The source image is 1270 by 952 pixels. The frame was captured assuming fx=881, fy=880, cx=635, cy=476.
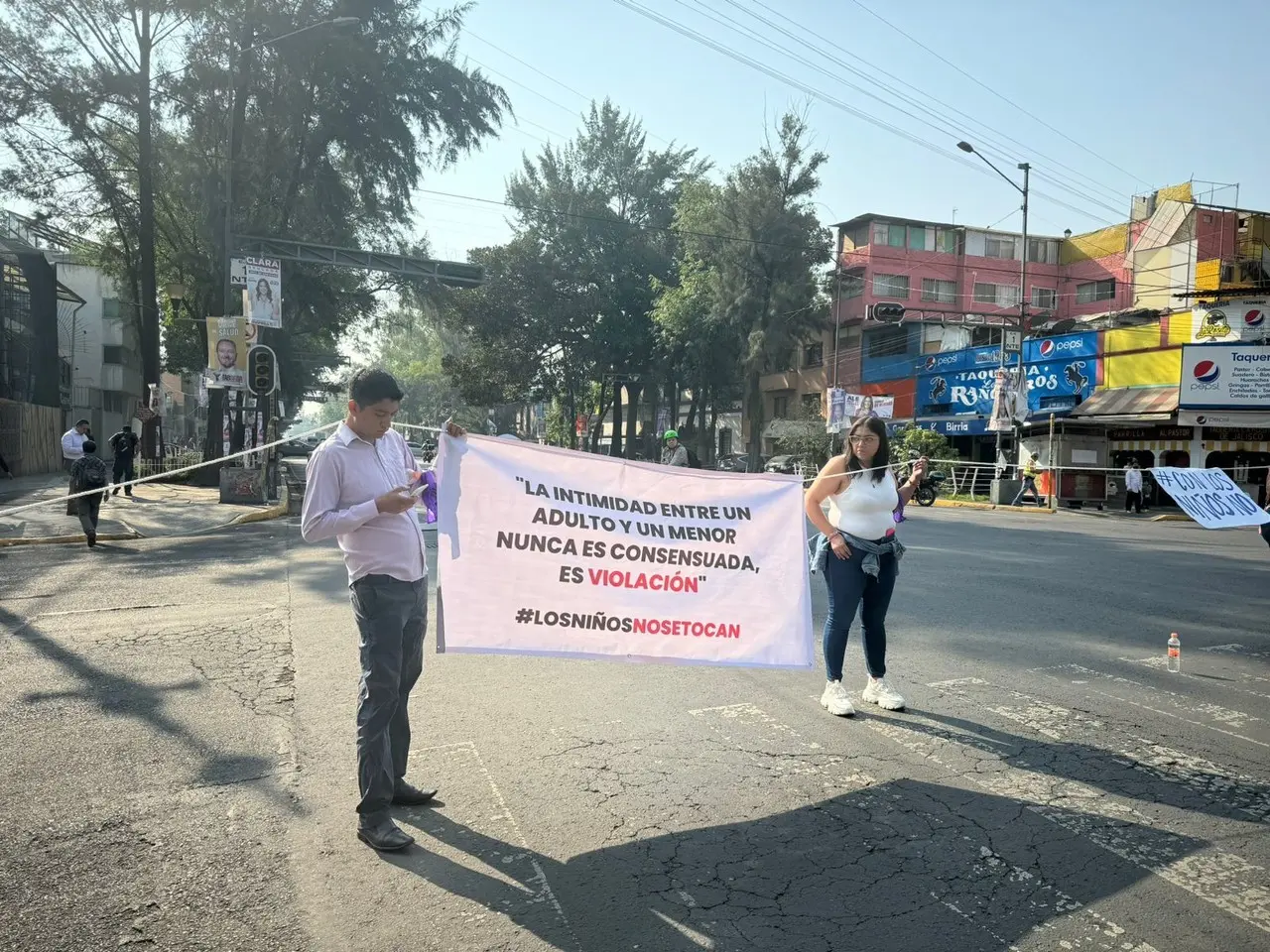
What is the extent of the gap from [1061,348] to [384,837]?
33302mm

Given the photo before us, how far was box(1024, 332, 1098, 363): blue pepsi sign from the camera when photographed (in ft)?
101

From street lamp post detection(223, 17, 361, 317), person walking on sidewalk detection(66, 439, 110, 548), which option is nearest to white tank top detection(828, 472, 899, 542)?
person walking on sidewalk detection(66, 439, 110, 548)

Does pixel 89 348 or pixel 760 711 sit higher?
pixel 89 348

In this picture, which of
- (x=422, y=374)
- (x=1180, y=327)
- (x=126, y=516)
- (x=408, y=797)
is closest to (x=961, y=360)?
(x=1180, y=327)

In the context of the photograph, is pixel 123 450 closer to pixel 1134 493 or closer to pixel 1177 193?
pixel 1134 493

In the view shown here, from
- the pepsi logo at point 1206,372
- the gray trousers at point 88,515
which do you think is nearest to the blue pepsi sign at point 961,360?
the pepsi logo at point 1206,372

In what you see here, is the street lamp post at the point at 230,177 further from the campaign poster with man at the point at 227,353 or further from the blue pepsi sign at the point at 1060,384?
the blue pepsi sign at the point at 1060,384

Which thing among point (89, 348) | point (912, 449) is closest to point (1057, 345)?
point (912, 449)

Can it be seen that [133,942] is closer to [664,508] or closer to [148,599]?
[664,508]

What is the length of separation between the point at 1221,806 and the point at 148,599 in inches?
361

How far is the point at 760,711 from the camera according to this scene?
5.35 meters

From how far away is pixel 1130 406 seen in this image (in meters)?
28.4

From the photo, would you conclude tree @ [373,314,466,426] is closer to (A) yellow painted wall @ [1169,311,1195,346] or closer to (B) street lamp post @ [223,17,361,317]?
(B) street lamp post @ [223,17,361,317]

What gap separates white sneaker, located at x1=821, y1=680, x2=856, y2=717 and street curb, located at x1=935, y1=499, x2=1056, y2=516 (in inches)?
827
